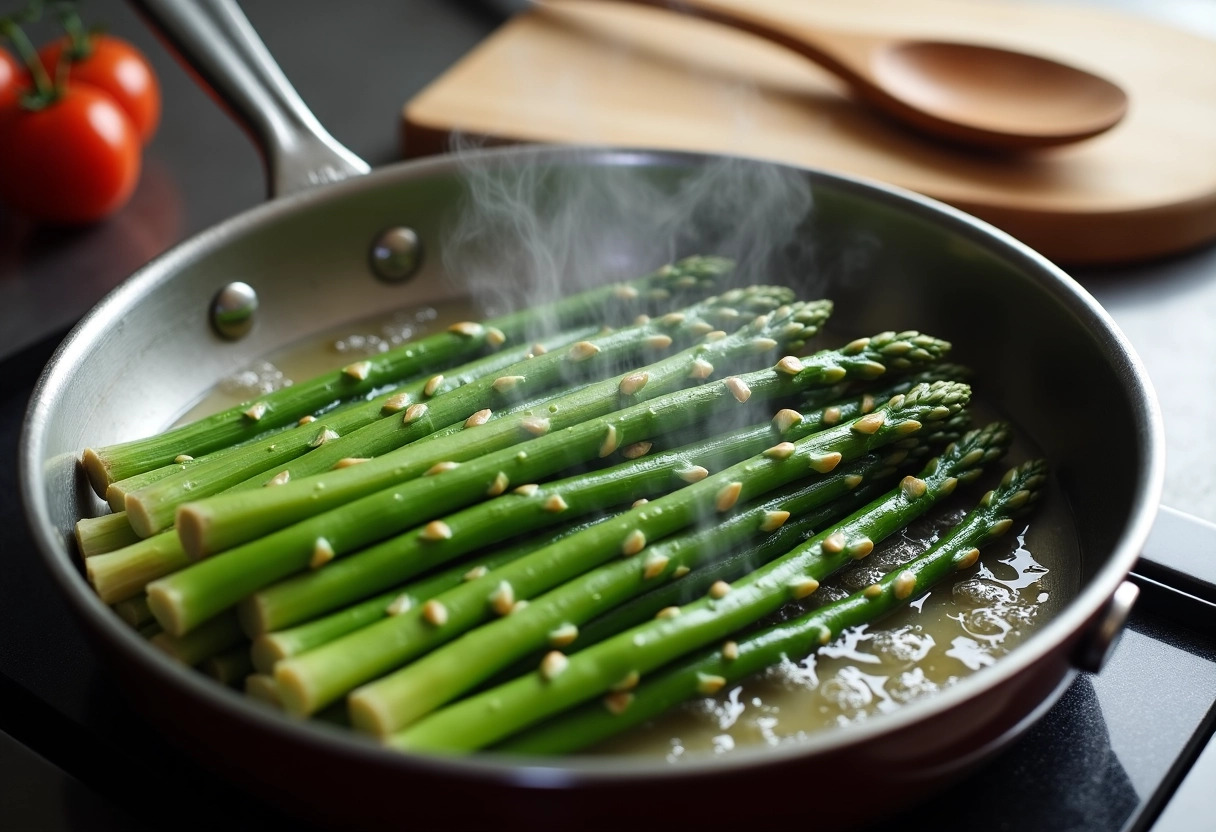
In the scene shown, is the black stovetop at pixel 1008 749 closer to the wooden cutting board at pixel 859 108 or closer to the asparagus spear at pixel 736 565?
the asparagus spear at pixel 736 565

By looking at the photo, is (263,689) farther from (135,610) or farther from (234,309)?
(234,309)

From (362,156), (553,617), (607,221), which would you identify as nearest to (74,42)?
(362,156)

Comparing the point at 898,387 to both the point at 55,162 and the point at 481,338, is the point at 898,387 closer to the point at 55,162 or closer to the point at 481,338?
the point at 481,338

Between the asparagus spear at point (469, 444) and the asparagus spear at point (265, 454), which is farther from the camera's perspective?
the asparagus spear at point (265, 454)

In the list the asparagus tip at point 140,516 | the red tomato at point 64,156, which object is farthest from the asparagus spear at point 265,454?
the red tomato at point 64,156

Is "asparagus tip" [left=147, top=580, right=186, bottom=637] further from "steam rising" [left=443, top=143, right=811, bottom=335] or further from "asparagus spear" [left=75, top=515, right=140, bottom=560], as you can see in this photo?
"steam rising" [left=443, top=143, right=811, bottom=335]

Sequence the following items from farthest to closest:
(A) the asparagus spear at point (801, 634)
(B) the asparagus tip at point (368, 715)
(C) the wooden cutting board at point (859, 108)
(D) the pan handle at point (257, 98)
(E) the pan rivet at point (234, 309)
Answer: (C) the wooden cutting board at point (859, 108) < (D) the pan handle at point (257, 98) < (E) the pan rivet at point (234, 309) < (A) the asparagus spear at point (801, 634) < (B) the asparagus tip at point (368, 715)
